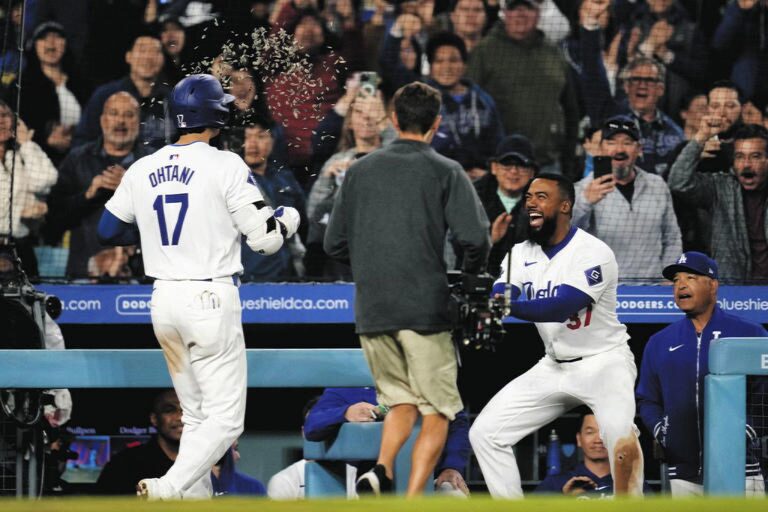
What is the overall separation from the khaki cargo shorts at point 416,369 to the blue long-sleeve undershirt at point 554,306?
1.55ft

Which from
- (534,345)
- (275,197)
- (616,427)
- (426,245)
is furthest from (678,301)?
(275,197)

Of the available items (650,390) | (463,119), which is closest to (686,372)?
(650,390)

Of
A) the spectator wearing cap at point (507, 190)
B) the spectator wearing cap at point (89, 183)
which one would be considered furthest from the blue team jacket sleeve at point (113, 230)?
the spectator wearing cap at point (507, 190)

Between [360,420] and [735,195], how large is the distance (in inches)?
156

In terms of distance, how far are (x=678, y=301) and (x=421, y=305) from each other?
5.89 feet

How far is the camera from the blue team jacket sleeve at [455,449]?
17.1 feet

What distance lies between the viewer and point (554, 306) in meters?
4.98

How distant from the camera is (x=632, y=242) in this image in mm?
7902

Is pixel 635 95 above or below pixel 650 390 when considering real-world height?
above

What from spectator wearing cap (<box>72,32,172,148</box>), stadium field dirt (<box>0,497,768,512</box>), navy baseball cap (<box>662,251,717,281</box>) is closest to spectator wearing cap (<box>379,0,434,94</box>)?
spectator wearing cap (<box>72,32,172,148</box>)

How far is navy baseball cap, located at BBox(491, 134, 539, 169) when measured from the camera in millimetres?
7734

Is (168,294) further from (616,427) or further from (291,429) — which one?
(291,429)

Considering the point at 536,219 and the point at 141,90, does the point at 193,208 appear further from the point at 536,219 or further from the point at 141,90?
the point at 141,90

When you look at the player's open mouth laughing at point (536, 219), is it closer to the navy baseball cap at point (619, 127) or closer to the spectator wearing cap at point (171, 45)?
the navy baseball cap at point (619, 127)
